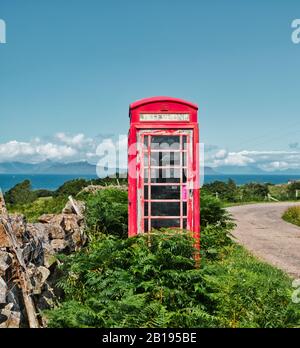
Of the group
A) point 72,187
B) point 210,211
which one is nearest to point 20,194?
point 72,187

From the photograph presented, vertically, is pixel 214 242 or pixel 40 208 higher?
pixel 40 208

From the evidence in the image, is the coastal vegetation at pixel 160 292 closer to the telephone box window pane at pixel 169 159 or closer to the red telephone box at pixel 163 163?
the red telephone box at pixel 163 163

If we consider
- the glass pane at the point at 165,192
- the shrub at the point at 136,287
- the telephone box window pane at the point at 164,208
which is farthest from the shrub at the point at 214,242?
the shrub at the point at 136,287

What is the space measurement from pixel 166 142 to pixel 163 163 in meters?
0.41

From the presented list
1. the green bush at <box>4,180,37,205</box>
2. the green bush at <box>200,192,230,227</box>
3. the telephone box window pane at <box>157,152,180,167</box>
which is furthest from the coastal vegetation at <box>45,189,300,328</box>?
the green bush at <box>4,180,37,205</box>

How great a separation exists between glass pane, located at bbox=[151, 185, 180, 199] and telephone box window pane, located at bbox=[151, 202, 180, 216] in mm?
135

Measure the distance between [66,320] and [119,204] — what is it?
20.0 ft

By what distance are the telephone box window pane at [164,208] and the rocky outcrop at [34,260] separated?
157 centimetres

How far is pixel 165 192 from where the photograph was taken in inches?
394

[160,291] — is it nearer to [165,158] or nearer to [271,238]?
[165,158]

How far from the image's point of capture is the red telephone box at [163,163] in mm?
9742

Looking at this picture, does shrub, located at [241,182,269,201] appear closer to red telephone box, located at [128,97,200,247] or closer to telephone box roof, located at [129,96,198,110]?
red telephone box, located at [128,97,200,247]
